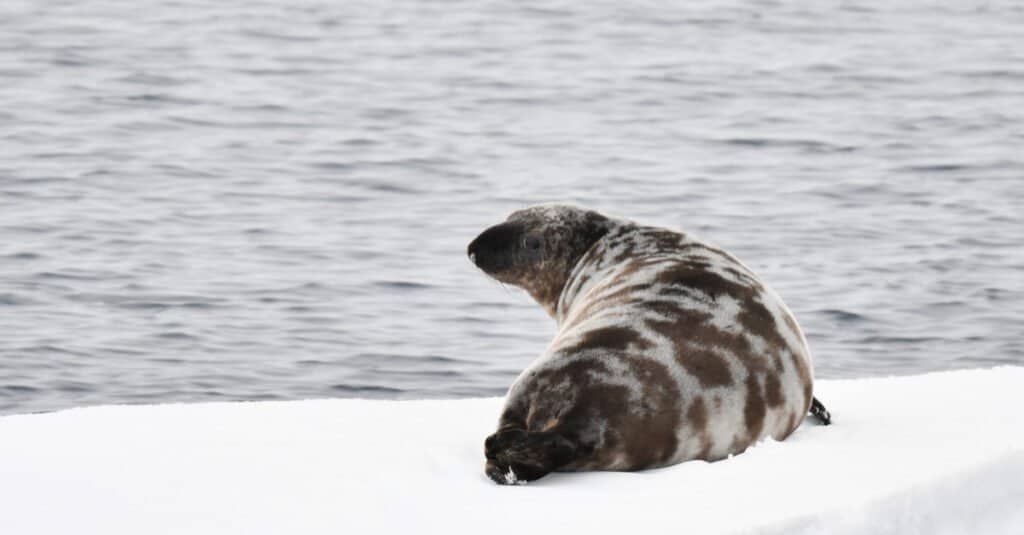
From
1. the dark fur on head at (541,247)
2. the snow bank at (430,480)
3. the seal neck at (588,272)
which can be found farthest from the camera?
the dark fur on head at (541,247)

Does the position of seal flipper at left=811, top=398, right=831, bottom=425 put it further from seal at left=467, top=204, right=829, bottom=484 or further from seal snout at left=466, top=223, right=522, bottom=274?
seal snout at left=466, top=223, right=522, bottom=274

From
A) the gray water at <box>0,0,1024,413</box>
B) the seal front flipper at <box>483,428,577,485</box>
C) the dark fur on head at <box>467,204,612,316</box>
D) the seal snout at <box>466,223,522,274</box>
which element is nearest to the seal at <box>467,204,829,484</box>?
the seal front flipper at <box>483,428,577,485</box>

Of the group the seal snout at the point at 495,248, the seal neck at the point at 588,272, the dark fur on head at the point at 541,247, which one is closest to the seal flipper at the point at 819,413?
the seal neck at the point at 588,272

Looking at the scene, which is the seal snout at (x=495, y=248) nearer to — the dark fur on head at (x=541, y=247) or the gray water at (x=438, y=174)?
the dark fur on head at (x=541, y=247)

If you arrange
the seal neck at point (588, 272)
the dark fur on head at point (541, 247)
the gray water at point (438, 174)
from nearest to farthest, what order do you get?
the seal neck at point (588, 272) < the dark fur on head at point (541, 247) < the gray water at point (438, 174)

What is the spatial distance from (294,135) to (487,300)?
7.32 meters

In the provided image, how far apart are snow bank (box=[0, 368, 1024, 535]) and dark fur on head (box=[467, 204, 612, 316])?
69cm

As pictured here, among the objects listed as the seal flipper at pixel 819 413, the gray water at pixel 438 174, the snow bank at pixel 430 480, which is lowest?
the gray water at pixel 438 174

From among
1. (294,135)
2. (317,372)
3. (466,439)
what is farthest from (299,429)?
(294,135)

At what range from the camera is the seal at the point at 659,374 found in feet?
14.9

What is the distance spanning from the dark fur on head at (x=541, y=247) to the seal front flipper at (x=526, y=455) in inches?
57.2

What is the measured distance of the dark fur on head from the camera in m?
5.95

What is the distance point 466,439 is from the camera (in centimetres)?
512

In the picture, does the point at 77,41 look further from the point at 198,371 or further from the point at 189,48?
the point at 198,371
